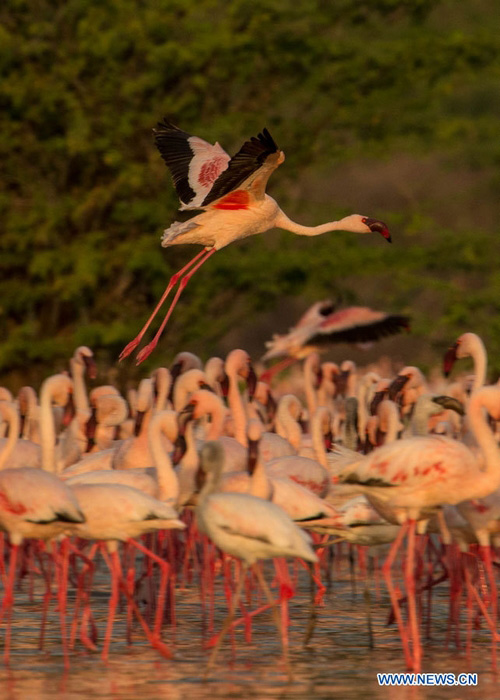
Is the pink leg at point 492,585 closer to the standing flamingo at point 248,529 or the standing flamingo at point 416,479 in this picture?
the standing flamingo at point 416,479

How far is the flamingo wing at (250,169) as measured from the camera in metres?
8.38

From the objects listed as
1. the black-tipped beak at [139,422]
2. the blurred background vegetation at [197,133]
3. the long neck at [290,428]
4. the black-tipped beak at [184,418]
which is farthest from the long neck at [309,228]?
the blurred background vegetation at [197,133]

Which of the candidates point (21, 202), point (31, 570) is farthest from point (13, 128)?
point (31, 570)

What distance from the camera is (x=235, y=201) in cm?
1041

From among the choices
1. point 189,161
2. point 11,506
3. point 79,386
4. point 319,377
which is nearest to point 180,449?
point 11,506

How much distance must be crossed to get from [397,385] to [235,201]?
185 centimetres

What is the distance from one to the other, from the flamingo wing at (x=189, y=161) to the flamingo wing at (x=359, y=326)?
2.32 metres

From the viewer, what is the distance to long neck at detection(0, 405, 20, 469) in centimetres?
861

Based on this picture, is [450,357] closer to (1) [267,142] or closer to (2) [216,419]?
(2) [216,419]

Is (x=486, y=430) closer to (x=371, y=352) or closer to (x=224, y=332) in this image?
(x=224, y=332)

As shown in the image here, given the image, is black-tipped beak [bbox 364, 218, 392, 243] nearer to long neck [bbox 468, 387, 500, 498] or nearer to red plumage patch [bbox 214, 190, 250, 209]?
red plumage patch [bbox 214, 190, 250, 209]

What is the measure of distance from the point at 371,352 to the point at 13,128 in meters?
21.6

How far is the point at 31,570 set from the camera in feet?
29.5

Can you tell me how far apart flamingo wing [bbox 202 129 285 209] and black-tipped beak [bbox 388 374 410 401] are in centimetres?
178
